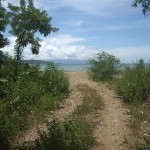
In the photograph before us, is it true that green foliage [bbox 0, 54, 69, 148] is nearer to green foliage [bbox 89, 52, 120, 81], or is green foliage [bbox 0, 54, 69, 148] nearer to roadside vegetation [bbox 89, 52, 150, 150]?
roadside vegetation [bbox 89, 52, 150, 150]

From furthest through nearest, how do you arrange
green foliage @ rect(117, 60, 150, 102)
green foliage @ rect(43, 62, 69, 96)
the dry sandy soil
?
green foliage @ rect(43, 62, 69, 96), green foliage @ rect(117, 60, 150, 102), the dry sandy soil

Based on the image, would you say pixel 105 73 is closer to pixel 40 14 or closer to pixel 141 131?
pixel 40 14

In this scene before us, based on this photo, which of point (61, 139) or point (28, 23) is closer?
point (61, 139)

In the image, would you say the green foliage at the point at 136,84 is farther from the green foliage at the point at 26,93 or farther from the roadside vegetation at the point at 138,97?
the green foliage at the point at 26,93

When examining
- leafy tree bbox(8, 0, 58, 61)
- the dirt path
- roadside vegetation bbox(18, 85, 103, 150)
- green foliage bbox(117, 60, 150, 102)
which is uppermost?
leafy tree bbox(8, 0, 58, 61)

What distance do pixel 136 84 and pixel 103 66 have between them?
26.7 feet

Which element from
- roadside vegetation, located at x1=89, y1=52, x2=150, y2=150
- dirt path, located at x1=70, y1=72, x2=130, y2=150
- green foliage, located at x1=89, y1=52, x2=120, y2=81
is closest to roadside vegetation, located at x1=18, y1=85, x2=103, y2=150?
dirt path, located at x1=70, y1=72, x2=130, y2=150

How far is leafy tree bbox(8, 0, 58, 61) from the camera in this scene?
55.4 ft

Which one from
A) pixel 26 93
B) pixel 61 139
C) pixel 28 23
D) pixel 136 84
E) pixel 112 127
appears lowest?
pixel 112 127

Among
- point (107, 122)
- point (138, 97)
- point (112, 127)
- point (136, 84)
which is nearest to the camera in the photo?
point (112, 127)

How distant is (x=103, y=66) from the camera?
22.8 m

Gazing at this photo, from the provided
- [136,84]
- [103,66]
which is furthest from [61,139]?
[103,66]

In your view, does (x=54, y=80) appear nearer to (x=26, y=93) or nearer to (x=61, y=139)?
(x=26, y=93)

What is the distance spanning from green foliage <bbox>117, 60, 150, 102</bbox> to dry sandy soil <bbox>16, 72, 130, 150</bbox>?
1.64ft
